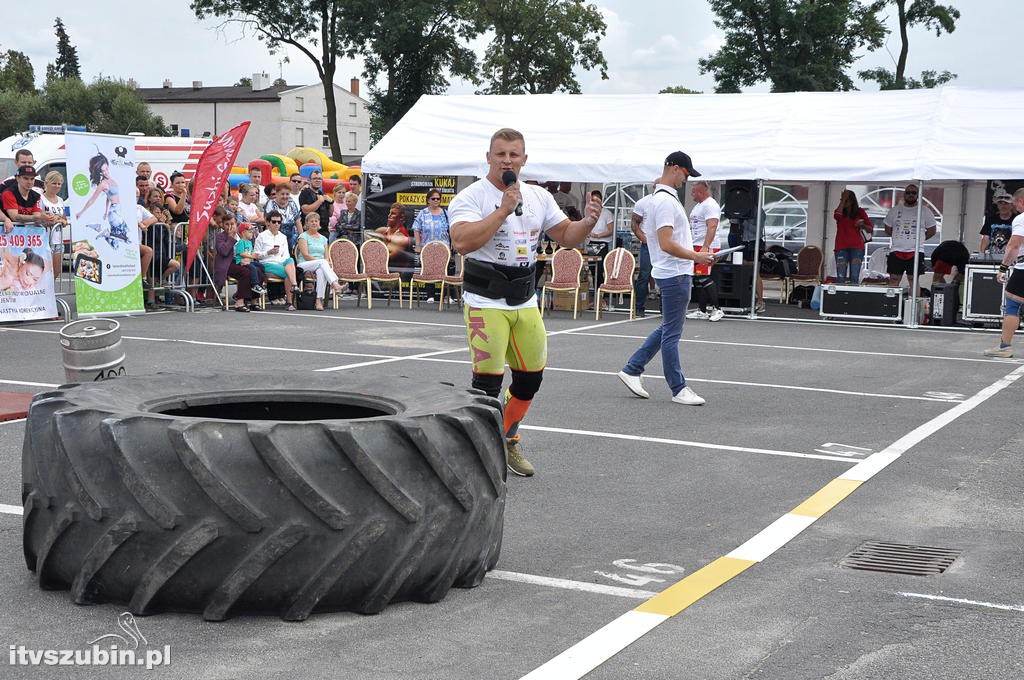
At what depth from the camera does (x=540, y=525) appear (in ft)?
19.2

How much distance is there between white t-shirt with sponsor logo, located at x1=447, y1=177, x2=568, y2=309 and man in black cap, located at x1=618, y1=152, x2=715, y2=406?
3.01 m

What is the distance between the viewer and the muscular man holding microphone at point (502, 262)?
6.48 m

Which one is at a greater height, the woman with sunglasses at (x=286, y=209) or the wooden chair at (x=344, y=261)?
the woman with sunglasses at (x=286, y=209)

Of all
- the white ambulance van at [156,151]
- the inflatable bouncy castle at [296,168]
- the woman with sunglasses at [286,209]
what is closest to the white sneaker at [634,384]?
the woman with sunglasses at [286,209]

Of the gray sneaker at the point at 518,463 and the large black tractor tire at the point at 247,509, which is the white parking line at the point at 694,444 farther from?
the large black tractor tire at the point at 247,509

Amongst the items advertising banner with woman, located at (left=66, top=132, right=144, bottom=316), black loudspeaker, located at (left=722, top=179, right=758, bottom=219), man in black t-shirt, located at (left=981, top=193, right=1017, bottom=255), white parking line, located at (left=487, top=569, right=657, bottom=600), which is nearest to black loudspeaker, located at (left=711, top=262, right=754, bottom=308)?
black loudspeaker, located at (left=722, top=179, right=758, bottom=219)

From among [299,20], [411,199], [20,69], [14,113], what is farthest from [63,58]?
[411,199]

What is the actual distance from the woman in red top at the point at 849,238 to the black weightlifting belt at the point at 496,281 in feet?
51.9

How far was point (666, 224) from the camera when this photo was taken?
31.8 feet

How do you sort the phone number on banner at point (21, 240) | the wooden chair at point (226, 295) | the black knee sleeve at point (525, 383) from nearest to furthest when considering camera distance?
the black knee sleeve at point (525, 383) < the phone number on banner at point (21, 240) < the wooden chair at point (226, 295)

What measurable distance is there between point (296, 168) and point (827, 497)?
3453 cm

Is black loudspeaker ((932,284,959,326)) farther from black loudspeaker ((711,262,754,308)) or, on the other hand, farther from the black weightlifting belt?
the black weightlifting belt

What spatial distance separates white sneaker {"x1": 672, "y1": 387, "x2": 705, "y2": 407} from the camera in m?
9.92

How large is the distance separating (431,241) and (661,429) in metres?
12.9
